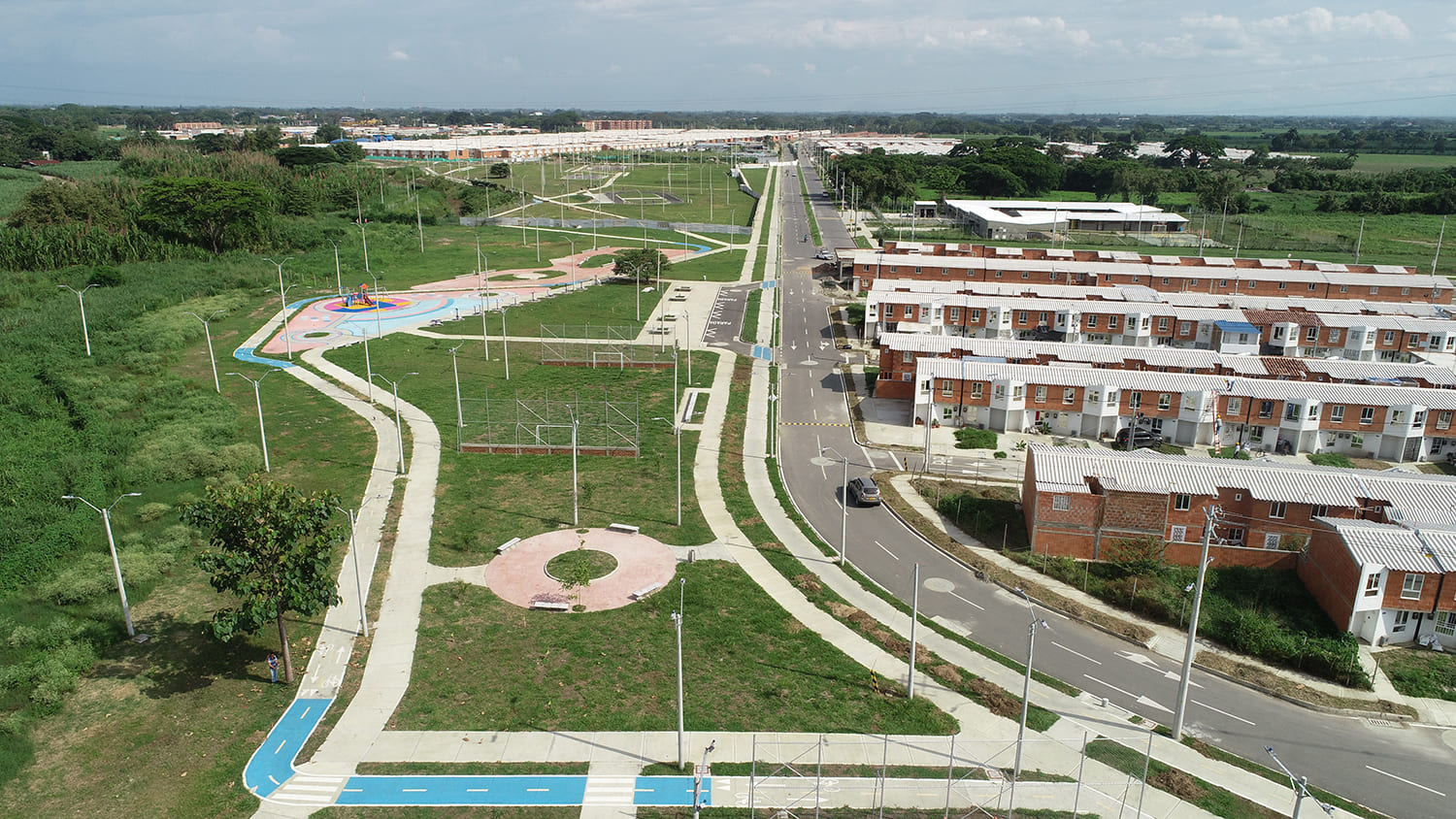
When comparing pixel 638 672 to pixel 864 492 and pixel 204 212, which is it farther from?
pixel 204 212

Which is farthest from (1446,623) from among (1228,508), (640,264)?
(640,264)

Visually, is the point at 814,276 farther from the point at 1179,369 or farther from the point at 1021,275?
the point at 1179,369

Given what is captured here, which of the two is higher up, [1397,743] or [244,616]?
[244,616]

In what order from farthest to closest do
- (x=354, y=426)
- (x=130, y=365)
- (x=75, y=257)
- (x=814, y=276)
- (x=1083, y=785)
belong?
1. (x=814, y=276)
2. (x=75, y=257)
3. (x=130, y=365)
4. (x=354, y=426)
5. (x=1083, y=785)

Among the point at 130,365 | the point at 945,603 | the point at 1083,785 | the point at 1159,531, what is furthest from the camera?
the point at 130,365

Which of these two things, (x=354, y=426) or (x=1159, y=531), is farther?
(x=354, y=426)

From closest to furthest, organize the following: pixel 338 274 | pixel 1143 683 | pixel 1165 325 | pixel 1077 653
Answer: pixel 1143 683 → pixel 1077 653 → pixel 1165 325 → pixel 338 274

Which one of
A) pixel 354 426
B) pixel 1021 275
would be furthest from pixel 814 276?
pixel 354 426
